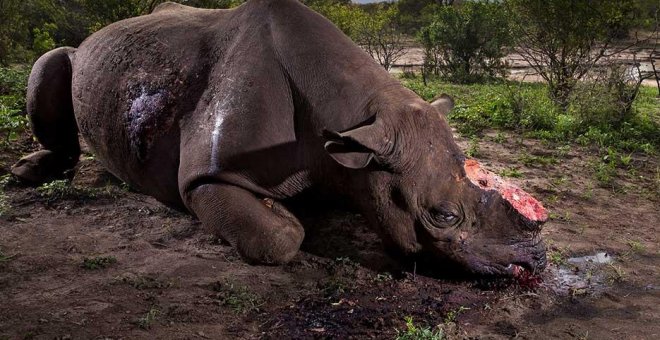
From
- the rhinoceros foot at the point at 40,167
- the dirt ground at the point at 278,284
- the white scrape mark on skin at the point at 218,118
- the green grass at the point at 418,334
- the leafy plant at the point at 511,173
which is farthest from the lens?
the leafy plant at the point at 511,173

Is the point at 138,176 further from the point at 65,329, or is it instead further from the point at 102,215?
the point at 65,329

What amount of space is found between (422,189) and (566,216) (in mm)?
2340

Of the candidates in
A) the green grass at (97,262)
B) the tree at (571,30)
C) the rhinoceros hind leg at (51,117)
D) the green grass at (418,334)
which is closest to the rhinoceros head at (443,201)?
the green grass at (418,334)

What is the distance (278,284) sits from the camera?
4016 millimetres

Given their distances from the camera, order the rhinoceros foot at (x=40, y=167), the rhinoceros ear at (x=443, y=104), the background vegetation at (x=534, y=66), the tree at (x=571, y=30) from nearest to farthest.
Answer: the rhinoceros ear at (x=443, y=104), the rhinoceros foot at (x=40, y=167), the background vegetation at (x=534, y=66), the tree at (x=571, y=30)

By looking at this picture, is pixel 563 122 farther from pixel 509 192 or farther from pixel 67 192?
pixel 67 192

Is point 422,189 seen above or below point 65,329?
→ above

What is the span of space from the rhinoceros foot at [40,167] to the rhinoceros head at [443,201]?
3611mm

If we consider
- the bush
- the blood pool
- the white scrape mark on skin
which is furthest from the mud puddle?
the bush

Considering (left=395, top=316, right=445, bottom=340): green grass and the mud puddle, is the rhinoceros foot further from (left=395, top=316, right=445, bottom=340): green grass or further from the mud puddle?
the mud puddle

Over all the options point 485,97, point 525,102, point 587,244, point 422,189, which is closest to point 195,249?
point 422,189

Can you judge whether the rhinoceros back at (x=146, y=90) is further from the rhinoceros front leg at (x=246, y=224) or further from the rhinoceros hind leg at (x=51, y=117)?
the rhinoceros front leg at (x=246, y=224)

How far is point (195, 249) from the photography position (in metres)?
4.55

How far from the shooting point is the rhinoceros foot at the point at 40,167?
19.7 feet
